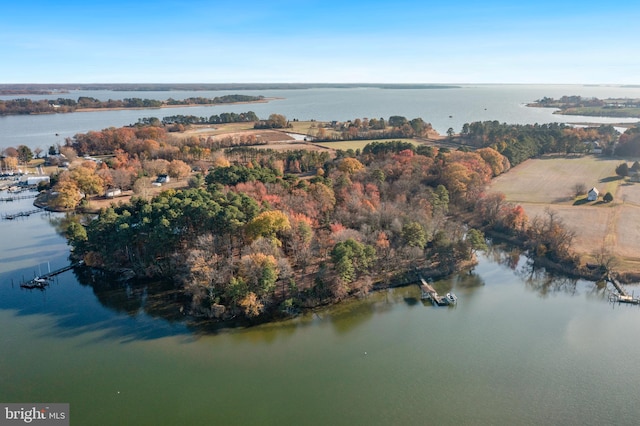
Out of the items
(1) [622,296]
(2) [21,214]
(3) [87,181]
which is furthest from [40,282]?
(1) [622,296]

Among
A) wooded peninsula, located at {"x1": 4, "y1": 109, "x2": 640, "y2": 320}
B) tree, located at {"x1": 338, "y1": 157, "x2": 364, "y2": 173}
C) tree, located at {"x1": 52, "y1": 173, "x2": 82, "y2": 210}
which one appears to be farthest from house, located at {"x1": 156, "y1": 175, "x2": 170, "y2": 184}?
tree, located at {"x1": 338, "y1": 157, "x2": 364, "y2": 173}

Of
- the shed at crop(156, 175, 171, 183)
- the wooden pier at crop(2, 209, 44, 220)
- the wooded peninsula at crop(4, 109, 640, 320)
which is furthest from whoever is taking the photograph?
the shed at crop(156, 175, 171, 183)

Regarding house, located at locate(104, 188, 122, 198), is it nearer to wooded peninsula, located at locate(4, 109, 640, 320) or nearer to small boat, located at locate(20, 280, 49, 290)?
wooded peninsula, located at locate(4, 109, 640, 320)

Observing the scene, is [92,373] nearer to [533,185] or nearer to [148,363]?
[148,363]

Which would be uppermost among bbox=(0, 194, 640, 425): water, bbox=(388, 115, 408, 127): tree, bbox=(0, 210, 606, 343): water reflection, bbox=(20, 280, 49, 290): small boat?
bbox=(388, 115, 408, 127): tree

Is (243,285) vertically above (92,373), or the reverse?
(243,285)

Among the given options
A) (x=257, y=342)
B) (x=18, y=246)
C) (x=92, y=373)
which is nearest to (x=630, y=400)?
(x=257, y=342)

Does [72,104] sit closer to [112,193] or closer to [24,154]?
[24,154]
